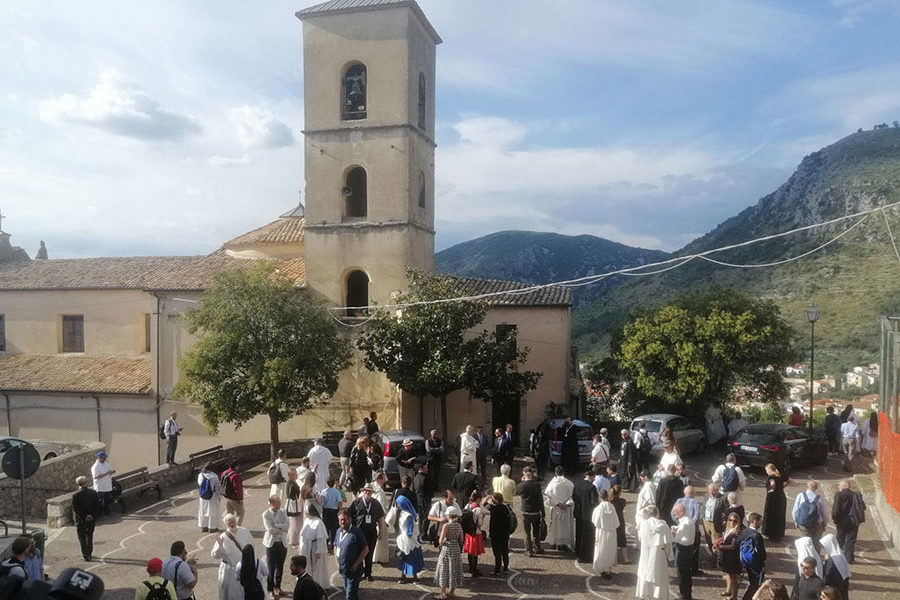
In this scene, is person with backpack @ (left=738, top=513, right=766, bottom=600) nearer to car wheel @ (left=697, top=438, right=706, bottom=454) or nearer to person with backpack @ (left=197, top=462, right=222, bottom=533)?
person with backpack @ (left=197, top=462, right=222, bottom=533)

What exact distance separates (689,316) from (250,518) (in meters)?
16.7

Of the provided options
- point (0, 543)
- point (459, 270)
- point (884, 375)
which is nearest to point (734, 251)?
point (884, 375)

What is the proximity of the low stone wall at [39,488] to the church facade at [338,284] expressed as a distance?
23.0ft

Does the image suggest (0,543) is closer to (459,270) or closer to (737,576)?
(737,576)

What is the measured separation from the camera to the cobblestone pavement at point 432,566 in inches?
471

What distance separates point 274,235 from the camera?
30344 mm

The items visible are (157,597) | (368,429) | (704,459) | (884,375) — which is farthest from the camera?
(704,459)

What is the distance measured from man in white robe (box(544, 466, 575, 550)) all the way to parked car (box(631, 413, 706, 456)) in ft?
27.5

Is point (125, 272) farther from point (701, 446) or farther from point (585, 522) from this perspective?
point (585, 522)

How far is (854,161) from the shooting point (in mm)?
62000

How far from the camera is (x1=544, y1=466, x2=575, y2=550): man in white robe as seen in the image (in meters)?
13.7

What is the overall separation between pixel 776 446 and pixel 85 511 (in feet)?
56.0

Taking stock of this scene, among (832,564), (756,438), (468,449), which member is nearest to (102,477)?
(468,449)

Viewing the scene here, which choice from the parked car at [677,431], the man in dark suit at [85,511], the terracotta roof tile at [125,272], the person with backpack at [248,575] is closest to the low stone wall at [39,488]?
the man in dark suit at [85,511]
